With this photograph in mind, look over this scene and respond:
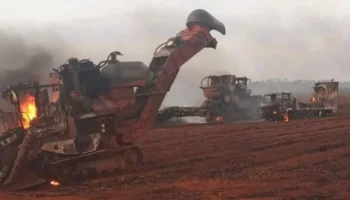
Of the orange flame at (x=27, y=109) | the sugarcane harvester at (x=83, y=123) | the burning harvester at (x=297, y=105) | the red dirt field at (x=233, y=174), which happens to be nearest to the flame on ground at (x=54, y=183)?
the sugarcane harvester at (x=83, y=123)

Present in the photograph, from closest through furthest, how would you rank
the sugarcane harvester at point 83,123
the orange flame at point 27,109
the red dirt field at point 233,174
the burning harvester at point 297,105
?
the red dirt field at point 233,174 → the sugarcane harvester at point 83,123 → the orange flame at point 27,109 → the burning harvester at point 297,105

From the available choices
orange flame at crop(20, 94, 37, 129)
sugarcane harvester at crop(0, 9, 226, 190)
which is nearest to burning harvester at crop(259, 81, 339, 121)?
sugarcane harvester at crop(0, 9, 226, 190)

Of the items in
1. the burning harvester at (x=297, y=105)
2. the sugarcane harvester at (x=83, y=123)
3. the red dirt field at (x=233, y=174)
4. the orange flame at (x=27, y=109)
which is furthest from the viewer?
the burning harvester at (x=297, y=105)

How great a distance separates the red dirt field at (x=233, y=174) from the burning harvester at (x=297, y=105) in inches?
505

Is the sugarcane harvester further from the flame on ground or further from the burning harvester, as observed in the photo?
the burning harvester

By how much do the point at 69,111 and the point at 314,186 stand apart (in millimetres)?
5526

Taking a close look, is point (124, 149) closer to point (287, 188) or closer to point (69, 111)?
point (69, 111)

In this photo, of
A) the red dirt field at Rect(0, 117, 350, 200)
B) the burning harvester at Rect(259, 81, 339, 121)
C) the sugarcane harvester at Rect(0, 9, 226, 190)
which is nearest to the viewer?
the red dirt field at Rect(0, 117, 350, 200)

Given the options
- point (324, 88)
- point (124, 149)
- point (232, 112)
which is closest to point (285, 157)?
point (124, 149)

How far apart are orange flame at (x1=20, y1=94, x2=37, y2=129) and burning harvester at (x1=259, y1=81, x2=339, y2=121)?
21.1 metres

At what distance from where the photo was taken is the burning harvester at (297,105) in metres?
30.6

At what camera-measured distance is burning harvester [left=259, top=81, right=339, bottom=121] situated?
30.6m

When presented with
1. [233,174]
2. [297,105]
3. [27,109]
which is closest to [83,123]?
[27,109]

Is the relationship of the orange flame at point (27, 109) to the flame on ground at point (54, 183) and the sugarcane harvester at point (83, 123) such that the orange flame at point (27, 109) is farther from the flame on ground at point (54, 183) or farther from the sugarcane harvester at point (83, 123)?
the flame on ground at point (54, 183)
